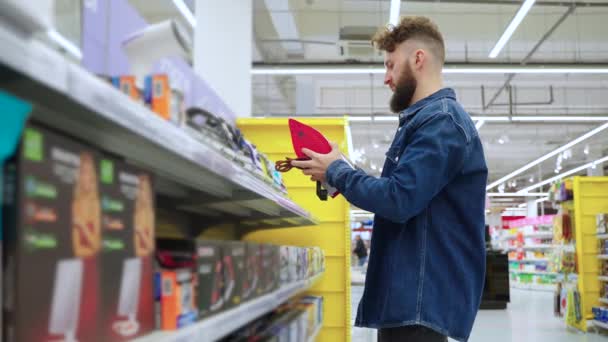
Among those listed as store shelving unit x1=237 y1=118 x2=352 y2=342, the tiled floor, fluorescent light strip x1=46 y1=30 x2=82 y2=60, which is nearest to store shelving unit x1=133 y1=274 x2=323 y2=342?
fluorescent light strip x1=46 y1=30 x2=82 y2=60

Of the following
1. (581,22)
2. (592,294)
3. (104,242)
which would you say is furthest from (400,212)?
(581,22)

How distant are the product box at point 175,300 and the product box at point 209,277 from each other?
0.10 meters

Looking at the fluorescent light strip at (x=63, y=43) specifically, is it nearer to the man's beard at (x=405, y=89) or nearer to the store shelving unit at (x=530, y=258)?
the man's beard at (x=405, y=89)

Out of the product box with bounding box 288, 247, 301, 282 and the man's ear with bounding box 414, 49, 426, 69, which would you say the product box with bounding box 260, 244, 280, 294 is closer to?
the product box with bounding box 288, 247, 301, 282

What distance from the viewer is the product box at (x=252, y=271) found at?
1.81m

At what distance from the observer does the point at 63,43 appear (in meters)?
1.32

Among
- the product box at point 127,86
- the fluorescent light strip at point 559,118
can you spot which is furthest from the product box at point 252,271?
the fluorescent light strip at point 559,118

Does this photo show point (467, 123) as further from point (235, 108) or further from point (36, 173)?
point (235, 108)

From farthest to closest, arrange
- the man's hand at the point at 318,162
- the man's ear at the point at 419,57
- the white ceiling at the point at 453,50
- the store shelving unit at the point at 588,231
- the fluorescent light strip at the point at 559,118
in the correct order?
the fluorescent light strip at the point at 559,118 → the white ceiling at the point at 453,50 → the store shelving unit at the point at 588,231 → the man's ear at the point at 419,57 → the man's hand at the point at 318,162

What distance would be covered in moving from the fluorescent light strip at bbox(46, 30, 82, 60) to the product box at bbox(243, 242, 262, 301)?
29.2 inches

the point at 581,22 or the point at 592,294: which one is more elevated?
the point at 581,22

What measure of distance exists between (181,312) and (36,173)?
50 cm

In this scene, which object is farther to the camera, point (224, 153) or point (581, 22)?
point (581, 22)

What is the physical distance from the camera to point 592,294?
27.4 feet
